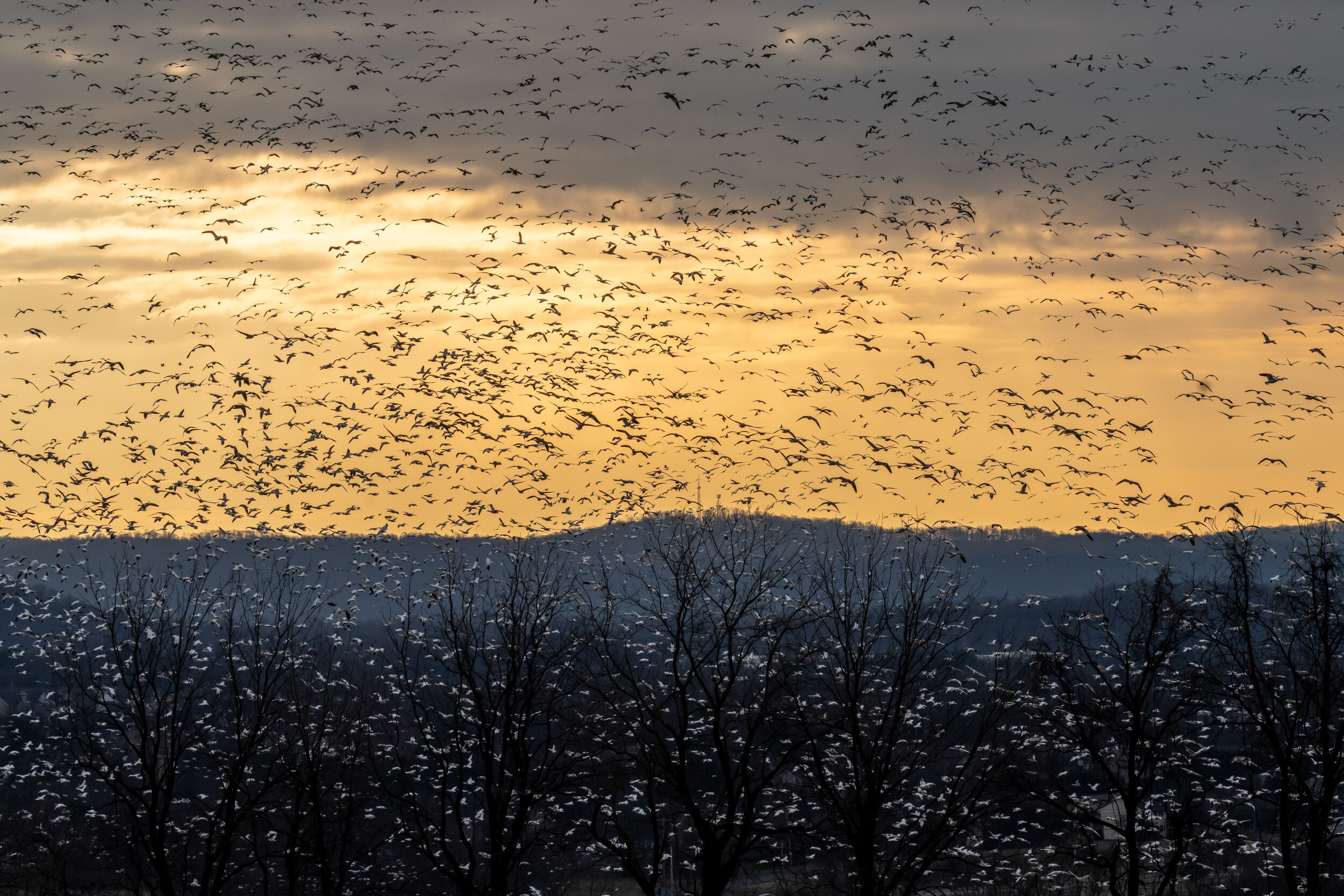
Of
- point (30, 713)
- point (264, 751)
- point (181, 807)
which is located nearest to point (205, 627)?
point (30, 713)

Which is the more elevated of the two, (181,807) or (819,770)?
(819,770)

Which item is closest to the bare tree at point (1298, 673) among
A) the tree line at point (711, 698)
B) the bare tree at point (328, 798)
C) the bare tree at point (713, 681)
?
the tree line at point (711, 698)

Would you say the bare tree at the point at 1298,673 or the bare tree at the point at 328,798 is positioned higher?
the bare tree at the point at 1298,673

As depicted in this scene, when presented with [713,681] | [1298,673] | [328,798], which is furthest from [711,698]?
[328,798]

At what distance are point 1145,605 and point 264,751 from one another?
46.5 meters

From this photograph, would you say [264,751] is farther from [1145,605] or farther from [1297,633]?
[1297,633]

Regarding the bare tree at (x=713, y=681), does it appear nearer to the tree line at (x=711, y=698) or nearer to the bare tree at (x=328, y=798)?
the tree line at (x=711, y=698)

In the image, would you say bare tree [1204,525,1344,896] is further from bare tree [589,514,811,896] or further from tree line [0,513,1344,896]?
bare tree [589,514,811,896]

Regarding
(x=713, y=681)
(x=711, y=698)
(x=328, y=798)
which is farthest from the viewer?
(x=328, y=798)

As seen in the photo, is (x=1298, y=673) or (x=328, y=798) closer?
(x=1298, y=673)

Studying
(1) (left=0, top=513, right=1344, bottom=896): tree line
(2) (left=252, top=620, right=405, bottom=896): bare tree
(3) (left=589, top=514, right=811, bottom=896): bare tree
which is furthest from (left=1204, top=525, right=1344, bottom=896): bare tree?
(2) (left=252, top=620, right=405, bottom=896): bare tree

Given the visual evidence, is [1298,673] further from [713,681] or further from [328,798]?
[328,798]

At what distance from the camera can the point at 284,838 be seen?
282 feet

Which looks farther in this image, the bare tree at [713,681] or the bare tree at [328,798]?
the bare tree at [328,798]
